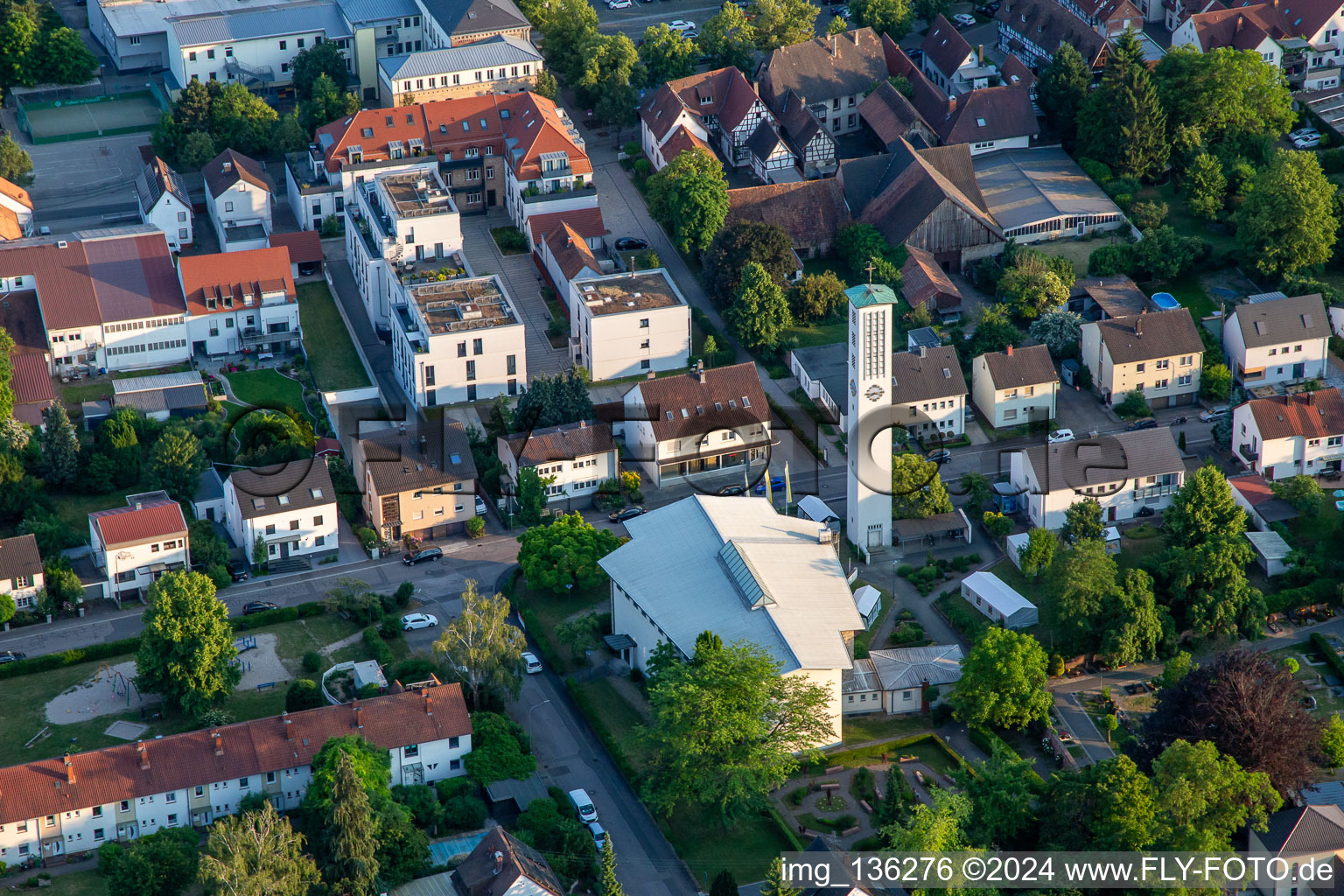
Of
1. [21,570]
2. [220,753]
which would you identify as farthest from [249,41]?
[220,753]

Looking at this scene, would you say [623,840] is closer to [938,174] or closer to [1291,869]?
[1291,869]

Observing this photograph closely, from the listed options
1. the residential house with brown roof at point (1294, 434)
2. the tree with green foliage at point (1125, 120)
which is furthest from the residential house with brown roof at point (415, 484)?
the tree with green foliage at point (1125, 120)

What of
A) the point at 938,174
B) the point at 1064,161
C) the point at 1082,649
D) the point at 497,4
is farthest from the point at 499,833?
the point at 497,4

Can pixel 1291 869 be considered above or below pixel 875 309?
below

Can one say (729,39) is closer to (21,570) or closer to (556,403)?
(556,403)

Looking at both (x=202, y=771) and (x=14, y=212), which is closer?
(x=202, y=771)

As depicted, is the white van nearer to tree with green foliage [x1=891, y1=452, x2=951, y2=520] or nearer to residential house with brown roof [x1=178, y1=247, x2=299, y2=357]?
tree with green foliage [x1=891, y1=452, x2=951, y2=520]

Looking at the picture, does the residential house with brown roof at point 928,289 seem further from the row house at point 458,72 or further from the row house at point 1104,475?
the row house at point 458,72
